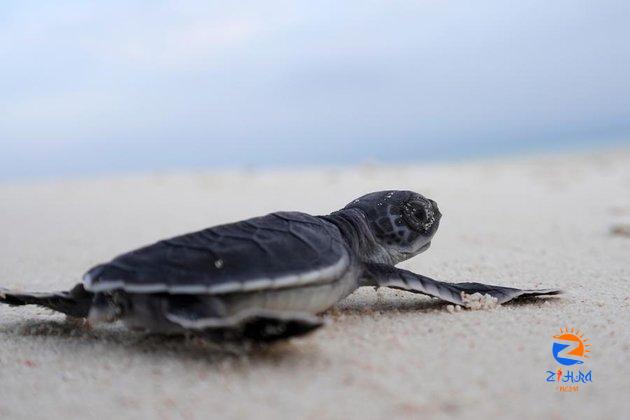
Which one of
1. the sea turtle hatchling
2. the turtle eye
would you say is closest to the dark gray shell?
the sea turtle hatchling

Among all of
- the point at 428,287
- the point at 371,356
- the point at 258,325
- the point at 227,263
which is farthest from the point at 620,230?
the point at 258,325

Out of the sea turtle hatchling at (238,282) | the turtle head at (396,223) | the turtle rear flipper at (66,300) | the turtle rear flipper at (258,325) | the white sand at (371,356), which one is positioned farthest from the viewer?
the turtle head at (396,223)

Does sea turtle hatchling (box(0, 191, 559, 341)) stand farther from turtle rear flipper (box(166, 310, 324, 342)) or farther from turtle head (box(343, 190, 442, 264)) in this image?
turtle head (box(343, 190, 442, 264))

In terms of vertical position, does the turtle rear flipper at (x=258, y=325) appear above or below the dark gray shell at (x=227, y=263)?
below

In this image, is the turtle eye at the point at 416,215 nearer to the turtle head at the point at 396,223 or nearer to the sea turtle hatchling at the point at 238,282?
the turtle head at the point at 396,223

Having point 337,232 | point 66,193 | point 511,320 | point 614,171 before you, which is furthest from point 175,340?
point 614,171

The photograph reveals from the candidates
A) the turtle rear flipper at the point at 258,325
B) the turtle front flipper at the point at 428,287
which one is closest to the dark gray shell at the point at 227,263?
the turtle rear flipper at the point at 258,325
